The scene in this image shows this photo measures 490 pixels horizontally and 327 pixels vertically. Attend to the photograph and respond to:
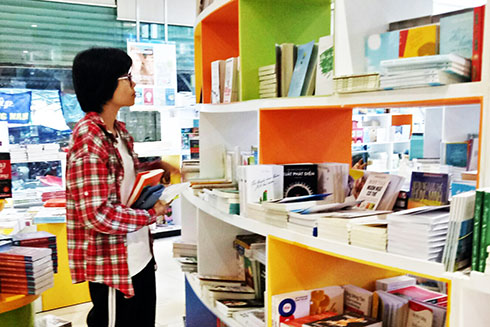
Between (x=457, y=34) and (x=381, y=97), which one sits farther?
(x=381, y=97)

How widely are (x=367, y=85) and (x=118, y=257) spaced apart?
1.42 meters

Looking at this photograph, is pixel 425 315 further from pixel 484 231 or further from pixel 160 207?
pixel 160 207

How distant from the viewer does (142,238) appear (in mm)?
2396

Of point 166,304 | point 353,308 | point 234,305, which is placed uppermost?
point 353,308

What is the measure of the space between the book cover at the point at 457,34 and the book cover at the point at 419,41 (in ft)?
0.09

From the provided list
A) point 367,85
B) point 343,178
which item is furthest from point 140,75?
point 367,85

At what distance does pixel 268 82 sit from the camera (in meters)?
2.20

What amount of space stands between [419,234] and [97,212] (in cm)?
138

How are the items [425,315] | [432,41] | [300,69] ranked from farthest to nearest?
1. [300,69]
2. [425,315]
3. [432,41]

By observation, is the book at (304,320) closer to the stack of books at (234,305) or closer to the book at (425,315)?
the book at (425,315)

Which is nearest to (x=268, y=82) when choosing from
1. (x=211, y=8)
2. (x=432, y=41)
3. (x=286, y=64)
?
(x=286, y=64)

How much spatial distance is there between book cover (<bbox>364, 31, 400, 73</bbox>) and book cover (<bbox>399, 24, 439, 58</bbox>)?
27mm

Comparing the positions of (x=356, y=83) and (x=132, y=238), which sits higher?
(x=356, y=83)

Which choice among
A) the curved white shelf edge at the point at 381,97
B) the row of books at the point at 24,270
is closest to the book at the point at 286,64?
the curved white shelf edge at the point at 381,97
